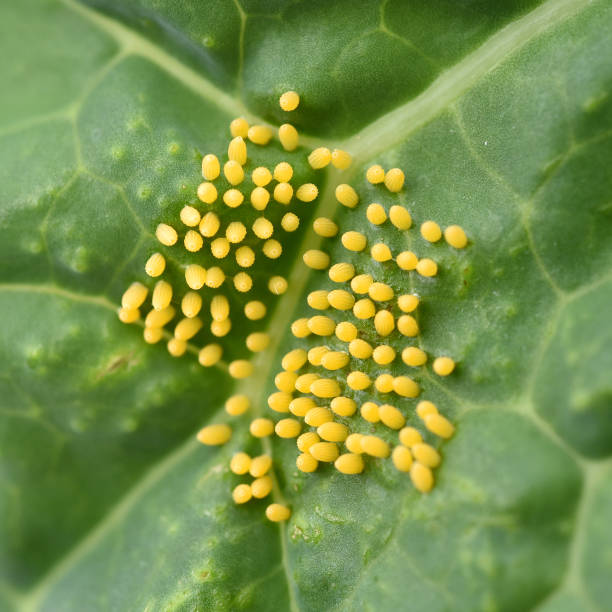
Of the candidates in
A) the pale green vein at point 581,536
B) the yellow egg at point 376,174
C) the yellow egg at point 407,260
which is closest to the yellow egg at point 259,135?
the yellow egg at point 376,174

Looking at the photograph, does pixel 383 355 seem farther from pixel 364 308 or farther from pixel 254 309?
pixel 254 309

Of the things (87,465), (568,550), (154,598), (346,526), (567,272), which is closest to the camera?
(568,550)

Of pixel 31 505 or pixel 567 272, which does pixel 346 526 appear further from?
pixel 31 505

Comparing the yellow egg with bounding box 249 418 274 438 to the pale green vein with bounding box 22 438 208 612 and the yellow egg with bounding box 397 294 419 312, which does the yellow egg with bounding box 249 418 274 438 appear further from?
the yellow egg with bounding box 397 294 419 312

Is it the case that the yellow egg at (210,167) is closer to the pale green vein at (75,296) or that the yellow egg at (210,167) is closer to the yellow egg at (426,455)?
the pale green vein at (75,296)

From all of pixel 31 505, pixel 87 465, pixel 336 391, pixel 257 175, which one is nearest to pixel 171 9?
pixel 257 175

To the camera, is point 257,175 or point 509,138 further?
point 257,175
